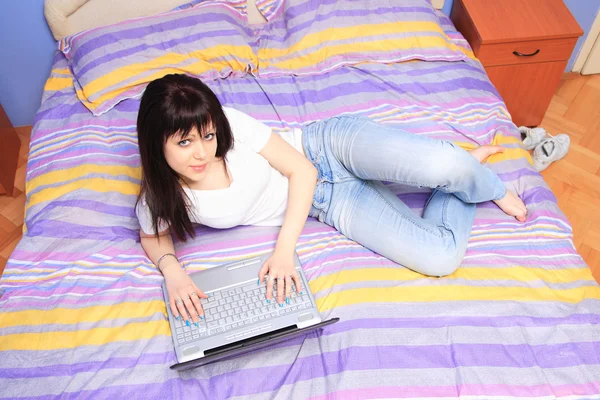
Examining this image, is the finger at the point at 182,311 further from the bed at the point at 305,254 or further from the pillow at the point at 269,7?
the pillow at the point at 269,7

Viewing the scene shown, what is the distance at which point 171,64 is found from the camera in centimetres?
192

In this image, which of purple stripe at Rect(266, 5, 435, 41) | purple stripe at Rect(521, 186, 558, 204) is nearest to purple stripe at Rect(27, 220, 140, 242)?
purple stripe at Rect(266, 5, 435, 41)

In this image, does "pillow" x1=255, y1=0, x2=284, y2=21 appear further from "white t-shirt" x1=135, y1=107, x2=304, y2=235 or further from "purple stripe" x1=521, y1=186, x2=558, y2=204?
"purple stripe" x1=521, y1=186, x2=558, y2=204

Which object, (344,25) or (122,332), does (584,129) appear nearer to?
(344,25)

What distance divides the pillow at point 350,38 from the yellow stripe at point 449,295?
1.02 m

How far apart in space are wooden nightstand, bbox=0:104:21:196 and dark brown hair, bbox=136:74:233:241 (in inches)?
49.3

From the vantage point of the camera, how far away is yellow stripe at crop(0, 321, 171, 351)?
123 cm

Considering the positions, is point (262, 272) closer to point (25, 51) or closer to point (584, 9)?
point (25, 51)

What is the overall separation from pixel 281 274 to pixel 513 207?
737 mm

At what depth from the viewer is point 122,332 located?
1251mm

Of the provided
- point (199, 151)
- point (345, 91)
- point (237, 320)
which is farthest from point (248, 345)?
point (345, 91)

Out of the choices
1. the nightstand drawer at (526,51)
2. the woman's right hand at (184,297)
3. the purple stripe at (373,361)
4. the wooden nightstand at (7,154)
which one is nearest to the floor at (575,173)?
the wooden nightstand at (7,154)

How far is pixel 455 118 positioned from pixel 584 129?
100 cm

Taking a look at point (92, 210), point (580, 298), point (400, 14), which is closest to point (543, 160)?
point (400, 14)
